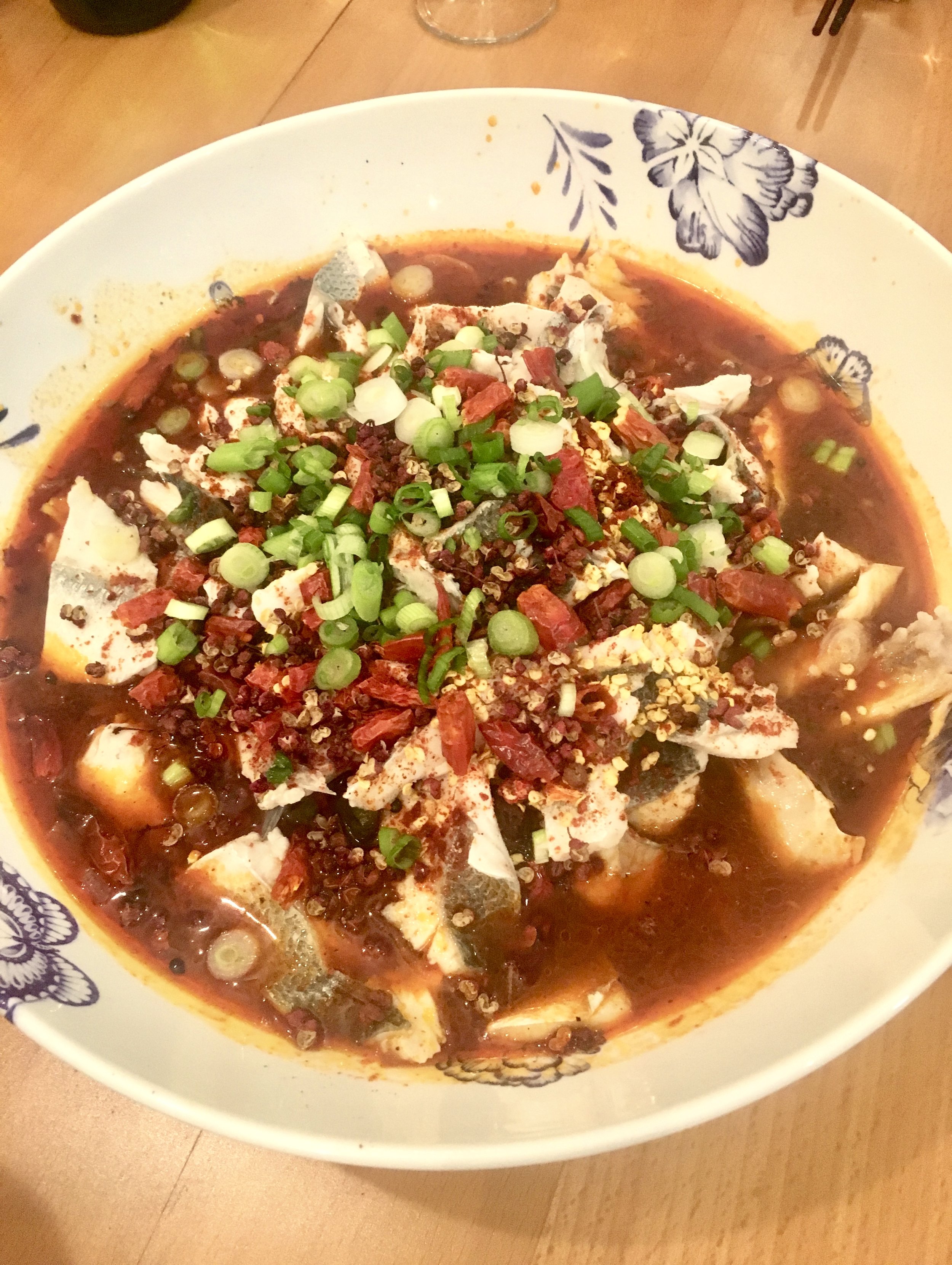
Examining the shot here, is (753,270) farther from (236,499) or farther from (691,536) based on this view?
(236,499)

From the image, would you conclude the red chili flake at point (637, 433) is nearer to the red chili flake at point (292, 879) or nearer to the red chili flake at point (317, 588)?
the red chili flake at point (317, 588)

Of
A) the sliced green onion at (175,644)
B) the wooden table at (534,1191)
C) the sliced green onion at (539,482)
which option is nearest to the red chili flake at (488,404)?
the sliced green onion at (539,482)

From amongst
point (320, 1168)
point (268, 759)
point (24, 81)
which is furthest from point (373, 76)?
point (320, 1168)

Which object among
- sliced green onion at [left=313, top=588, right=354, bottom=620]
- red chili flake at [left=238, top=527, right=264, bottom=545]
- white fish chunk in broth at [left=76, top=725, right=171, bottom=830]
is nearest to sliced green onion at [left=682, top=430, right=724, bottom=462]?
sliced green onion at [left=313, top=588, right=354, bottom=620]

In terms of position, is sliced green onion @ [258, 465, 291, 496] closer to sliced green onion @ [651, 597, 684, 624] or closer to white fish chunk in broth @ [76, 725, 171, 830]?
white fish chunk in broth @ [76, 725, 171, 830]

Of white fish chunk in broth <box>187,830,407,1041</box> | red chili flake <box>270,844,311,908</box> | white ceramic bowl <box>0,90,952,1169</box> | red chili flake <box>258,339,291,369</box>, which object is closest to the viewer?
white ceramic bowl <box>0,90,952,1169</box>

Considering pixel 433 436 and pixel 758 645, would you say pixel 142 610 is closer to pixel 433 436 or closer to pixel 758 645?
pixel 433 436
